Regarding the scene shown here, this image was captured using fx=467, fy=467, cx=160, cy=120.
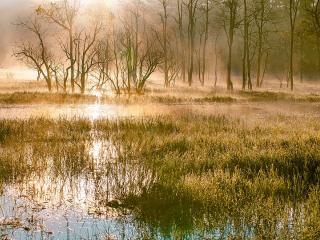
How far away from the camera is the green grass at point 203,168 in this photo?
6.32 meters

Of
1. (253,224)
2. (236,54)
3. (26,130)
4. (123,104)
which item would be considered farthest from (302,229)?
(236,54)

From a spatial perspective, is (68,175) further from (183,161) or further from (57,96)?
(57,96)

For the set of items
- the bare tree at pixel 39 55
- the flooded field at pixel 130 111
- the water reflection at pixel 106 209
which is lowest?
the water reflection at pixel 106 209

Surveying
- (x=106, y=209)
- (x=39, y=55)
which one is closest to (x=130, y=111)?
(x=106, y=209)

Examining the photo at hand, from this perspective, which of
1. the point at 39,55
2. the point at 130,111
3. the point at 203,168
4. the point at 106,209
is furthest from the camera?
the point at 39,55

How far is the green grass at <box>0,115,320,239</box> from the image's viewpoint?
6.32 metres

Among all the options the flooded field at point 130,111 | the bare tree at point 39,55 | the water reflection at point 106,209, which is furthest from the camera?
the bare tree at point 39,55

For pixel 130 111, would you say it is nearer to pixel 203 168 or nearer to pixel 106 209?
pixel 203 168

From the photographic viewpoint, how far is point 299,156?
392 inches

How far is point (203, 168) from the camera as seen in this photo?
8.55m

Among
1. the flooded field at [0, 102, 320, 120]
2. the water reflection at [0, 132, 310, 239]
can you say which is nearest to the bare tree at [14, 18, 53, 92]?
the flooded field at [0, 102, 320, 120]

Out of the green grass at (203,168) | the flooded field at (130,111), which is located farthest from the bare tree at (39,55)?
the green grass at (203,168)

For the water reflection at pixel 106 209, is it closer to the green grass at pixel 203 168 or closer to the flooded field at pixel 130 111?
the green grass at pixel 203 168

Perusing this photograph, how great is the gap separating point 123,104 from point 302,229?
22.4 meters
